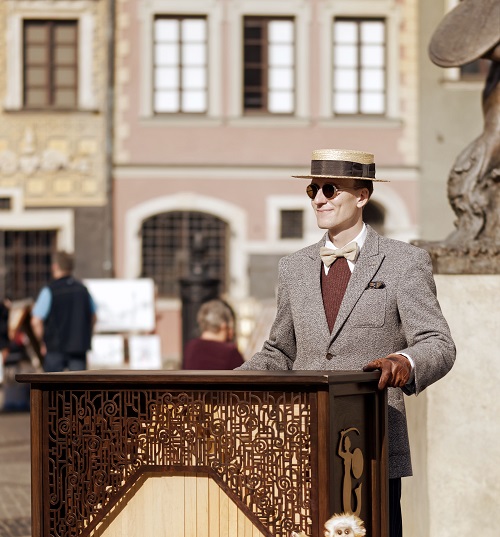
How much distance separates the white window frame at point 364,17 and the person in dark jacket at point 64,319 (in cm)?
1492

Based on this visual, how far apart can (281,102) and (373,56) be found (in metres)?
1.84

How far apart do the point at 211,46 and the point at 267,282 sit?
4.29 m

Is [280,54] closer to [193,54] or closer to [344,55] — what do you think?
[344,55]

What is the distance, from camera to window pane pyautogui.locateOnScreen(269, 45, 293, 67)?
29766 millimetres

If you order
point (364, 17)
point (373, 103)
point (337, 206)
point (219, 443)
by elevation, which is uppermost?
point (364, 17)

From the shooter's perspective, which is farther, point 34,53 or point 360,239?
point 34,53

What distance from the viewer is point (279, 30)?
97.5 ft

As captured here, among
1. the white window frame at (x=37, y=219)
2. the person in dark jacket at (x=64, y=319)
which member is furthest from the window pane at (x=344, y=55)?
the person in dark jacket at (x=64, y=319)

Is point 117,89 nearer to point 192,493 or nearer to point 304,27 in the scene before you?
point 304,27

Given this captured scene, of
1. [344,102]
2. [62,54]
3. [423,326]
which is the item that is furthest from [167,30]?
[423,326]

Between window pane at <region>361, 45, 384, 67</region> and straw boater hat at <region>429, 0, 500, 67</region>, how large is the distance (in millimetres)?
22339

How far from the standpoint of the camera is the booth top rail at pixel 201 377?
4426 millimetres

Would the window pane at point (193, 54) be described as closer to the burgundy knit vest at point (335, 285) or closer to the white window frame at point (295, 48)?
the white window frame at point (295, 48)

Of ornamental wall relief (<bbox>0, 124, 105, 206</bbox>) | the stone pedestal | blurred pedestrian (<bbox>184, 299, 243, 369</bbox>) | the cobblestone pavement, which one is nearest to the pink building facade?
ornamental wall relief (<bbox>0, 124, 105, 206</bbox>)
